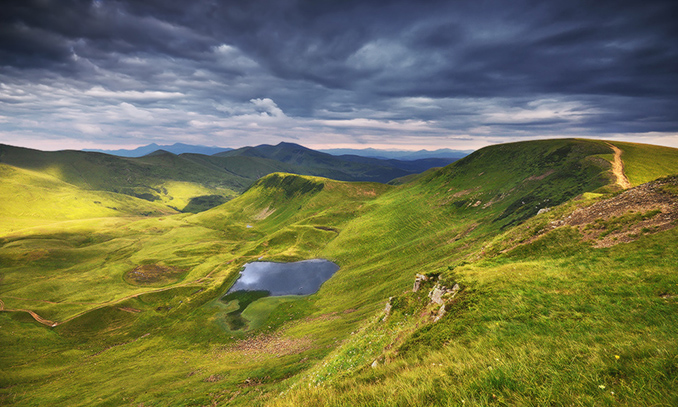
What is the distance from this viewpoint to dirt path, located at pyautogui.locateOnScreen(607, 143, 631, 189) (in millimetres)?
63306

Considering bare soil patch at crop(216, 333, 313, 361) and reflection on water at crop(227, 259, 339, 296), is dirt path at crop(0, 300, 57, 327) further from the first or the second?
bare soil patch at crop(216, 333, 313, 361)

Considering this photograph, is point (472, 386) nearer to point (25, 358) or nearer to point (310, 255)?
point (25, 358)

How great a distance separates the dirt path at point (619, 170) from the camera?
6331 centimetres

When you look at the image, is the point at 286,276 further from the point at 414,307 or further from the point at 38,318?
the point at 414,307

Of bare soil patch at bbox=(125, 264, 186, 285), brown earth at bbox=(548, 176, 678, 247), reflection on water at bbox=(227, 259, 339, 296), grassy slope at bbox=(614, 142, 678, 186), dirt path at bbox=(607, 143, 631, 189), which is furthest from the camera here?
bare soil patch at bbox=(125, 264, 186, 285)

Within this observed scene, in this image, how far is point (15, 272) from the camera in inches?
4872

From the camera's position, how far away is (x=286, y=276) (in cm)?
9556

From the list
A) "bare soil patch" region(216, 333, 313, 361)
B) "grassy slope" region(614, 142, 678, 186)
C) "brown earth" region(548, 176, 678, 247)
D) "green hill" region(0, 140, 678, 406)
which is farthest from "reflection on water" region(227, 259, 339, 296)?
"grassy slope" region(614, 142, 678, 186)

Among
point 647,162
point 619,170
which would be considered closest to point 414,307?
point 619,170

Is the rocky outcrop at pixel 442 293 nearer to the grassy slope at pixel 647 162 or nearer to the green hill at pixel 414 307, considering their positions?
the green hill at pixel 414 307

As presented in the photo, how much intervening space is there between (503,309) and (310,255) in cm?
10447

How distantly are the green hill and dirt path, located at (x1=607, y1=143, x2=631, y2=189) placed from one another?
2.41m

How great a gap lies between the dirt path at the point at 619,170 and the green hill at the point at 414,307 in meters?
2.41

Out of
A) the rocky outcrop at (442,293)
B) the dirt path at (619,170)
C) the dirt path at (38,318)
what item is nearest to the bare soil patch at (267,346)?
the rocky outcrop at (442,293)
